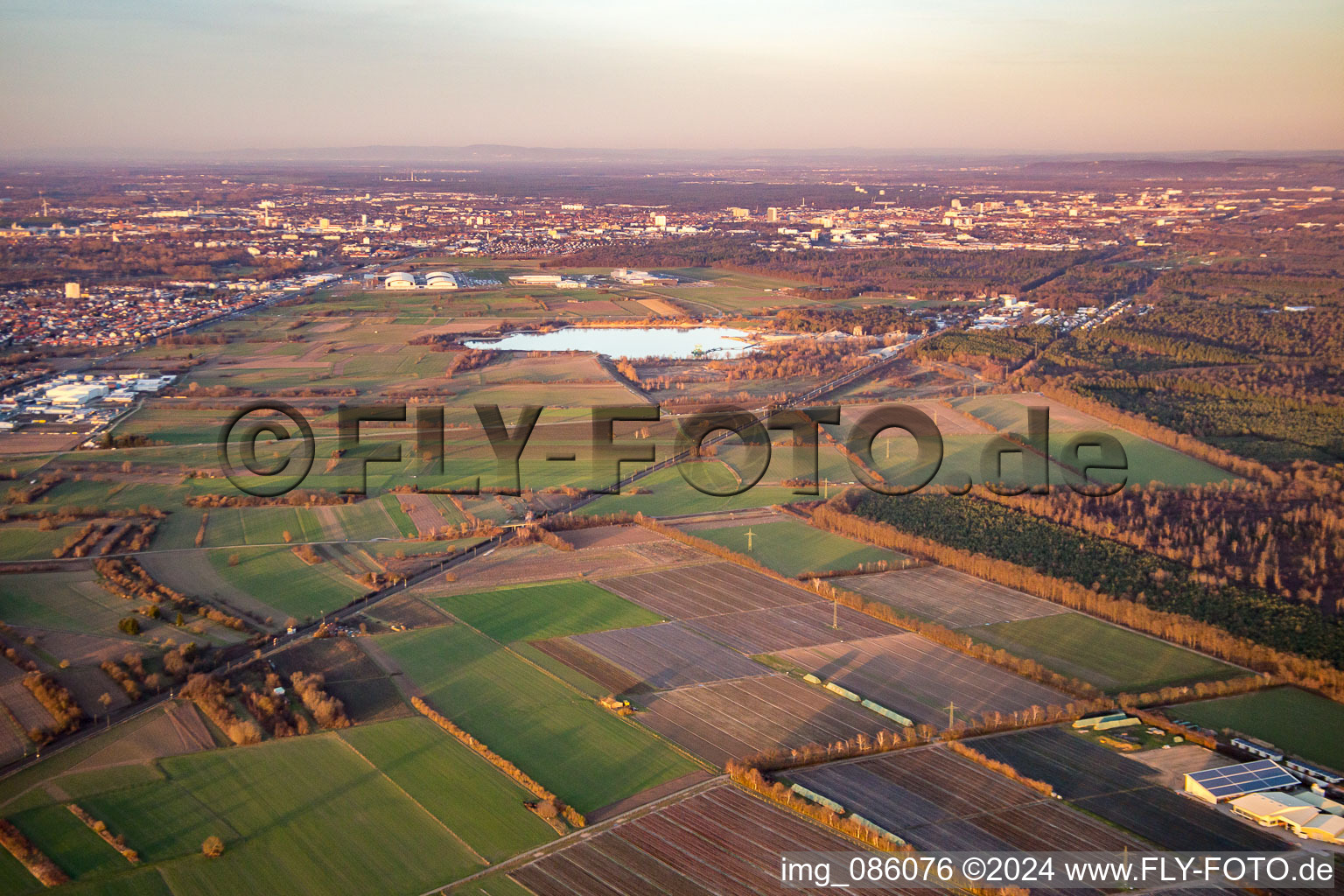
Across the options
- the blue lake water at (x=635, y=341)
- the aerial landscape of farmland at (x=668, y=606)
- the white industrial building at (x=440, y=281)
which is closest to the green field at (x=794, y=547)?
the aerial landscape of farmland at (x=668, y=606)

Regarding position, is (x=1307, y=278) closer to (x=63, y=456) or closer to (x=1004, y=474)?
(x=1004, y=474)

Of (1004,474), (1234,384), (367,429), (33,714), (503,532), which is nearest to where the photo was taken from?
(33,714)

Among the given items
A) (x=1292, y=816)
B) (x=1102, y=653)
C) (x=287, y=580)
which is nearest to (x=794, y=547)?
(x=1102, y=653)

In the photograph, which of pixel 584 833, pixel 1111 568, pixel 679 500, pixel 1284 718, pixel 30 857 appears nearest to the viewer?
pixel 30 857

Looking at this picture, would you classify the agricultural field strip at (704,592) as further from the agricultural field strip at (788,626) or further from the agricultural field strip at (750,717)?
the agricultural field strip at (750,717)

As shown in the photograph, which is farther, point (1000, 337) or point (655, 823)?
point (1000, 337)

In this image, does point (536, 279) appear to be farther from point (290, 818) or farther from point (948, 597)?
point (290, 818)

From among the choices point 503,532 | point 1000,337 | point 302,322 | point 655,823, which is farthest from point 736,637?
point 302,322
